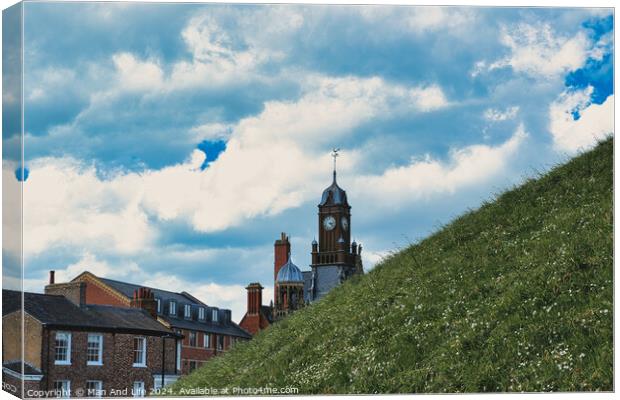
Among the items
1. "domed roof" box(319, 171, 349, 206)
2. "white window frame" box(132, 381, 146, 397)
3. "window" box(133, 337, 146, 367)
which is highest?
"domed roof" box(319, 171, 349, 206)

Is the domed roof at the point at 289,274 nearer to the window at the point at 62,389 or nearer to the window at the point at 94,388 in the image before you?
the window at the point at 94,388

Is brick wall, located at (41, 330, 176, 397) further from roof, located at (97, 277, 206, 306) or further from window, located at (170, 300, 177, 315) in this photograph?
window, located at (170, 300, 177, 315)

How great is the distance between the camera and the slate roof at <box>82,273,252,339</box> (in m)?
20.0

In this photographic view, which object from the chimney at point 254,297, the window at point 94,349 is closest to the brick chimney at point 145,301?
the window at point 94,349

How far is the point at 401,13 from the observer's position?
18.5 m

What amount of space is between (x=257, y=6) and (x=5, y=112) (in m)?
5.46

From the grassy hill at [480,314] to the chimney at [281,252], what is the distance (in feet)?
5.02

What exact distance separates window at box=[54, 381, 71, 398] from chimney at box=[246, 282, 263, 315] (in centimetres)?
621

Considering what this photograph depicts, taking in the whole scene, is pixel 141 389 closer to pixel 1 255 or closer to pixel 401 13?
pixel 1 255

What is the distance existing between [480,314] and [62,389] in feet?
26.4

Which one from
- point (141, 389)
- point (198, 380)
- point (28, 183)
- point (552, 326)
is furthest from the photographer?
point (198, 380)

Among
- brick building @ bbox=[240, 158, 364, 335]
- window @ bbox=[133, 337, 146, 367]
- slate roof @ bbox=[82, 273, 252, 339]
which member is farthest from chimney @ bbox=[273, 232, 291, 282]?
window @ bbox=[133, 337, 146, 367]

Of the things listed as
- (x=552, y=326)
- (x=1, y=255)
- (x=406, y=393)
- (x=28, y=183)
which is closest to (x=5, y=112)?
(x=28, y=183)

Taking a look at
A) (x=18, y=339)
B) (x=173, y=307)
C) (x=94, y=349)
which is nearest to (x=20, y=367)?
(x=18, y=339)
